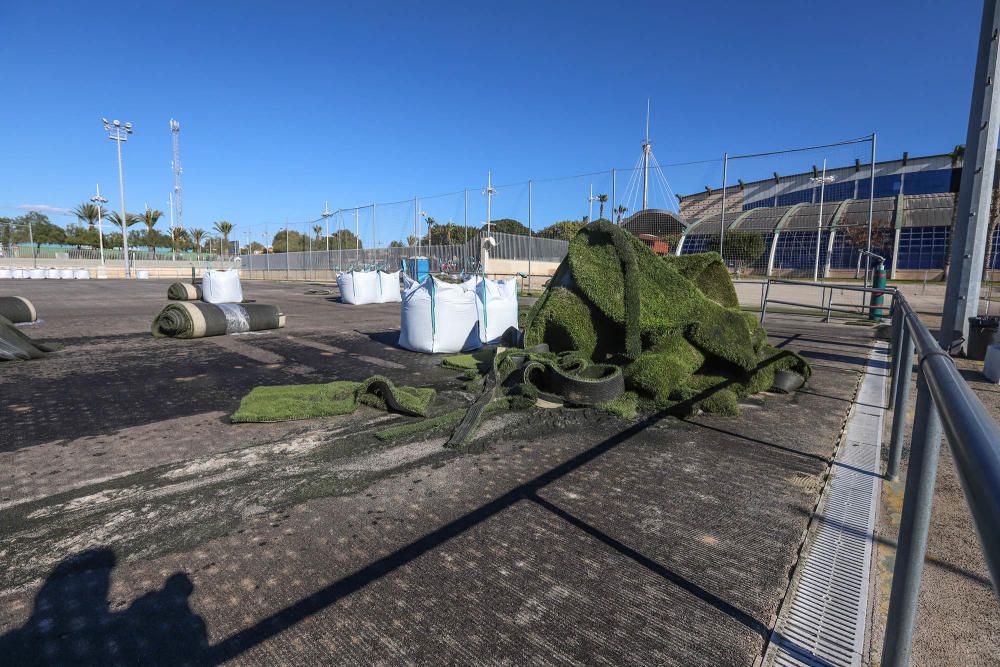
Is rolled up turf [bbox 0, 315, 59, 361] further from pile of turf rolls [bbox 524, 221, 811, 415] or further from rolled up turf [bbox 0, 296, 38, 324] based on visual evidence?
pile of turf rolls [bbox 524, 221, 811, 415]

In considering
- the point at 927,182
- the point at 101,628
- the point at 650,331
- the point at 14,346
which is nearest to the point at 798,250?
the point at 650,331

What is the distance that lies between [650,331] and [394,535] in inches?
132

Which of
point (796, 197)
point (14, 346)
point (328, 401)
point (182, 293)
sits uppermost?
point (796, 197)

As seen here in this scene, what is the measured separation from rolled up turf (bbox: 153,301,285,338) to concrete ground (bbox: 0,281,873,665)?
13.3 ft

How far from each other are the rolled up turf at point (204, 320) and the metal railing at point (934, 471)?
9.40 m

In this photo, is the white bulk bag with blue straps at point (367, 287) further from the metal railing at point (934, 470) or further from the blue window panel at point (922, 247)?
the blue window panel at point (922, 247)

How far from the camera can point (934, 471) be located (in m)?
1.46

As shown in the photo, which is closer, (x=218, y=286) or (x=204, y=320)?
(x=204, y=320)

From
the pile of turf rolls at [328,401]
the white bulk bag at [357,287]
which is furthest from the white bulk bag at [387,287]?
the pile of turf rolls at [328,401]

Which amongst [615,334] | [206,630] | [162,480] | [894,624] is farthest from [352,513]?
[615,334]

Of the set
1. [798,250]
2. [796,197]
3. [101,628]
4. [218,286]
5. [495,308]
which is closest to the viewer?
[101,628]

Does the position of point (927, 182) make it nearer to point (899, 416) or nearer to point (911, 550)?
point (899, 416)

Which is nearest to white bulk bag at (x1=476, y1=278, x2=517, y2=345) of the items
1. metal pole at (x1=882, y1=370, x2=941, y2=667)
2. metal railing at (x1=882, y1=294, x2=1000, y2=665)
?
metal railing at (x1=882, y1=294, x2=1000, y2=665)

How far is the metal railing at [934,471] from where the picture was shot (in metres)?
0.62
